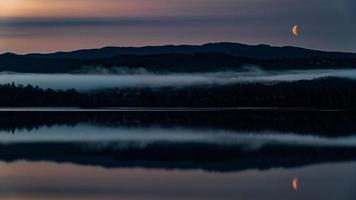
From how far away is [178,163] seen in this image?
77.4 ft

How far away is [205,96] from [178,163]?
4886 centimetres

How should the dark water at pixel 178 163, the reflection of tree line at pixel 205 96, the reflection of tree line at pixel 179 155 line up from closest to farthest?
the dark water at pixel 178 163 → the reflection of tree line at pixel 179 155 → the reflection of tree line at pixel 205 96

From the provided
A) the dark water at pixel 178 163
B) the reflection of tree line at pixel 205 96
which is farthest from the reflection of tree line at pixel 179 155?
the reflection of tree line at pixel 205 96

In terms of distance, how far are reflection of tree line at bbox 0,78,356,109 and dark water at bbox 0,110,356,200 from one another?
31408 mm

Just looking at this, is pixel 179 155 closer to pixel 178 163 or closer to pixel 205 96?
pixel 178 163

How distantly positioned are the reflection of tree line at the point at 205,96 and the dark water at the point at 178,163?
31.4 m

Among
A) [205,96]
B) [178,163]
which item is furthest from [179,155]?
[205,96]

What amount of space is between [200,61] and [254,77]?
29.1ft

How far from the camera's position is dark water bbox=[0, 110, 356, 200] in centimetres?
1823

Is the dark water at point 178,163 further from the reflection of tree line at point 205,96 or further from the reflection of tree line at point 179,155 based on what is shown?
the reflection of tree line at point 205,96

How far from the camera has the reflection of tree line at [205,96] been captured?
6900 cm

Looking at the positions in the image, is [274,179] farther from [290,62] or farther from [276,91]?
[290,62]

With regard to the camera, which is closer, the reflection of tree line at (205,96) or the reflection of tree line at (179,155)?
the reflection of tree line at (179,155)

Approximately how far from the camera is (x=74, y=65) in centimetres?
8206
